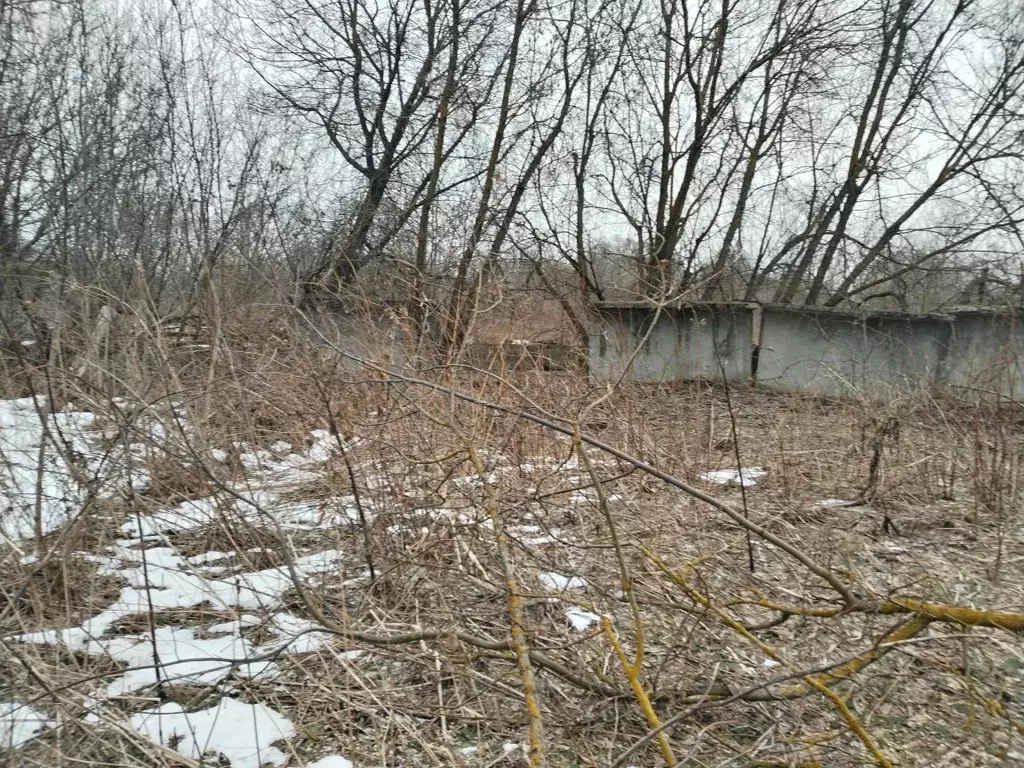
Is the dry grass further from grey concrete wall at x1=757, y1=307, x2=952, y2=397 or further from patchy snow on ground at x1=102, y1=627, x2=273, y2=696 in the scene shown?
grey concrete wall at x1=757, y1=307, x2=952, y2=397

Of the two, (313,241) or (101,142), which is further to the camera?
(313,241)

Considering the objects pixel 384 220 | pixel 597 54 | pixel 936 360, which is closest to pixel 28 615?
pixel 384 220

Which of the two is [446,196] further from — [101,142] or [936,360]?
[936,360]

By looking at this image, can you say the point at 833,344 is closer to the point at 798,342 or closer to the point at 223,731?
the point at 798,342

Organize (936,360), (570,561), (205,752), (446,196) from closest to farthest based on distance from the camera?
(205,752), (570,561), (936,360), (446,196)

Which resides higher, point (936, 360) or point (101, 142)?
point (101, 142)

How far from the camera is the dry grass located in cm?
225

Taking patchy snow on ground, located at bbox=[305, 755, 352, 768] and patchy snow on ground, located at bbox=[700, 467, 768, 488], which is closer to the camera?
patchy snow on ground, located at bbox=[305, 755, 352, 768]

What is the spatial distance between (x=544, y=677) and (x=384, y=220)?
10548mm

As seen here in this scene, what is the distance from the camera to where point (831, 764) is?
2.15 m

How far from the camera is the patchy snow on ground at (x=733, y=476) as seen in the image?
5008 millimetres

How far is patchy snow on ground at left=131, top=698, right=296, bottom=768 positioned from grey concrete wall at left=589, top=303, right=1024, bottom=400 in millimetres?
7219

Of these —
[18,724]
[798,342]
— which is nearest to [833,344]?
[798,342]

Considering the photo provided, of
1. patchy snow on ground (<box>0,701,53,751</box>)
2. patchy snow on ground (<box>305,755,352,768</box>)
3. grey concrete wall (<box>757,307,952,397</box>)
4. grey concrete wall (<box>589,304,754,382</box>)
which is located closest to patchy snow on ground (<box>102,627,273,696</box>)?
patchy snow on ground (<box>0,701,53,751</box>)
